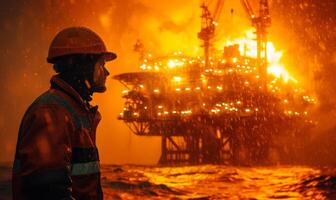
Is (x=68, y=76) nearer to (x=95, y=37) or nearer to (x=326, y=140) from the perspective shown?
(x=95, y=37)

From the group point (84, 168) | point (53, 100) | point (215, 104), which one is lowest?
point (84, 168)

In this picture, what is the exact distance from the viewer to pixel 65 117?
2.13 metres

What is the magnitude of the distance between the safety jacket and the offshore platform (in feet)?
115

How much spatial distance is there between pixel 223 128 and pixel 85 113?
39.5 m

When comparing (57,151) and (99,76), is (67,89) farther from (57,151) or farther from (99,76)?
(57,151)

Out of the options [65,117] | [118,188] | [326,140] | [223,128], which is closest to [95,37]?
[65,117]

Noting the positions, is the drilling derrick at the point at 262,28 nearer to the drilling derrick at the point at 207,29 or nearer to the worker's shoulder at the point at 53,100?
the drilling derrick at the point at 207,29

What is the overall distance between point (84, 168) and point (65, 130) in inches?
13.8

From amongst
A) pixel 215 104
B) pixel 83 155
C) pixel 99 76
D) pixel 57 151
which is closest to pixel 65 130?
pixel 57 151

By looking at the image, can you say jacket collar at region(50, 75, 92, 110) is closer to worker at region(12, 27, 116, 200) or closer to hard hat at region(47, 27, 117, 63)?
worker at region(12, 27, 116, 200)

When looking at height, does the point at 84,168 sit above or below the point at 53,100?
below

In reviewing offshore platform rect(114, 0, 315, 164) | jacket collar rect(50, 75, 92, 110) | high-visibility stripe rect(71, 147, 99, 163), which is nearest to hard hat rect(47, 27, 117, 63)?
jacket collar rect(50, 75, 92, 110)

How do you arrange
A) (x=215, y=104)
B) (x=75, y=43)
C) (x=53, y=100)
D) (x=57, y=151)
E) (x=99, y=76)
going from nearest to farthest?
(x=57, y=151), (x=53, y=100), (x=75, y=43), (x=99, y=76), (x=215, y=104)

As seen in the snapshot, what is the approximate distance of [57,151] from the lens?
6.50ft
